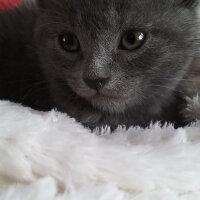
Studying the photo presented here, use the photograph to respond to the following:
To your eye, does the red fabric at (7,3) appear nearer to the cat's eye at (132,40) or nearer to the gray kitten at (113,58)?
the gray kitten at (113,58)

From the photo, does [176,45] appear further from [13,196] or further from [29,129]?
[13,196]

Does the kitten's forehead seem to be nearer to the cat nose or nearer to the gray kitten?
the gray kitten

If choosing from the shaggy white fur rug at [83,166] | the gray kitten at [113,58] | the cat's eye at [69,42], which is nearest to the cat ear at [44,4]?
the gray kitten at [113,58]

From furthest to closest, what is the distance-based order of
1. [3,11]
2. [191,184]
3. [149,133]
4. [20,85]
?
[3,11], [20,85], [149,133], [191,184]

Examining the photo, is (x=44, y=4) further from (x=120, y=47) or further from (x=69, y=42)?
(x=120, y=47)

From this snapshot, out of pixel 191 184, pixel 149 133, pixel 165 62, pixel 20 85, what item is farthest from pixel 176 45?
pixel 20 85

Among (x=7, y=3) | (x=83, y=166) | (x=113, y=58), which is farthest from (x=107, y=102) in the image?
(x=7, y=3)

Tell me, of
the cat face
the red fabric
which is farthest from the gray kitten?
the red fabric
